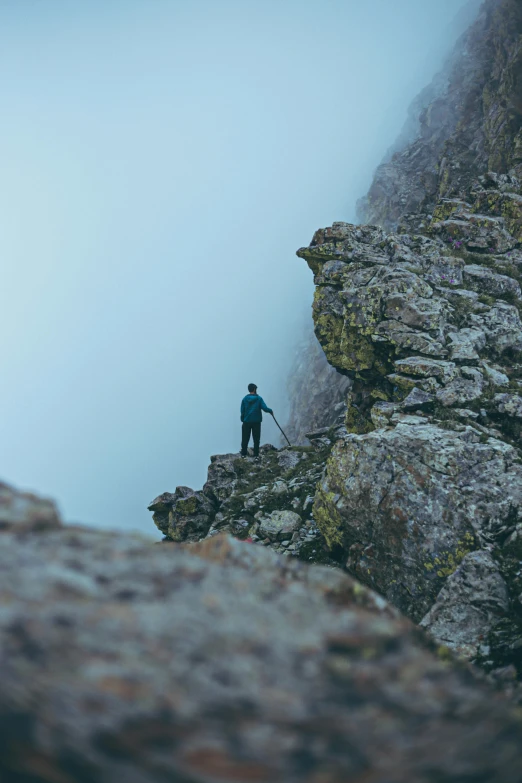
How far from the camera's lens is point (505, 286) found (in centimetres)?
1991

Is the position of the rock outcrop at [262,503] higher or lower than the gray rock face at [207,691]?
higher

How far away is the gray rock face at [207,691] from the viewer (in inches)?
112

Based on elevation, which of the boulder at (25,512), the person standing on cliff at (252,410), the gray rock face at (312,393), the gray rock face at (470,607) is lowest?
the boulder at (25,512)

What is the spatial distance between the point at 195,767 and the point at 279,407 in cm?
13199

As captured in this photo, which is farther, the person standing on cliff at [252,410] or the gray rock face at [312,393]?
the gray rock face at [312,393]

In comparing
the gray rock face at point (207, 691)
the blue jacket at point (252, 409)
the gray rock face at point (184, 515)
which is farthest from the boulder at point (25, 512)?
the blue jacket at point (252, 409)

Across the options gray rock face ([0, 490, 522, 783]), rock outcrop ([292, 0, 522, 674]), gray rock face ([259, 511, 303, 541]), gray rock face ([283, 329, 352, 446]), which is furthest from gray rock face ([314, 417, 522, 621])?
gray rock face ([283, 329, 352, 446])

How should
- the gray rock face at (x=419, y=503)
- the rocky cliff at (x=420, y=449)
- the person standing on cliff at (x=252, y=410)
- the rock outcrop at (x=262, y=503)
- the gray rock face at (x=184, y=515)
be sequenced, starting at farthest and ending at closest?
the person standing on cliff at (x=252, y=410) < the gray rock face at (x=184, y=515) < the rock outcrop at (x=262, y=503) < the gray rock face at (x=419, y=503) < the rocky cliff at (x=420, y=449)

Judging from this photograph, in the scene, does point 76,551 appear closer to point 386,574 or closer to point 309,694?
point 309,694

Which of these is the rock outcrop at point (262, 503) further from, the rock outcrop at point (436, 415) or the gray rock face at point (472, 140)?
the gray rock face at point (472, 140)

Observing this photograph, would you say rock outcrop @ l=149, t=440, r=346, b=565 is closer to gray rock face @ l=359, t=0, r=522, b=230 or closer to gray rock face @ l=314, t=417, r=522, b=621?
gray rock face @ l=314, t=417, r=522, b=621

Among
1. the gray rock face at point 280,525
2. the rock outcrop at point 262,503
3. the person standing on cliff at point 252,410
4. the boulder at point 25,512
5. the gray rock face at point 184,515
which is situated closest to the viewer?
the boulder at point 25,512

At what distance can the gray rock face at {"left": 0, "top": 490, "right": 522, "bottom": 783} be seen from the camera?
2.85m

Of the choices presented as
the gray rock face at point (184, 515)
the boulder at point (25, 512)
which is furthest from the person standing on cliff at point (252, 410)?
the boulder at point (25, 512)
